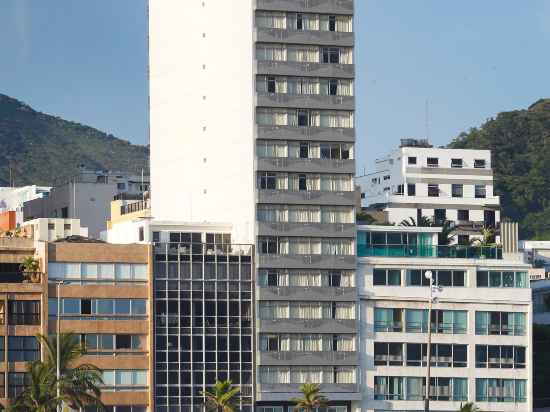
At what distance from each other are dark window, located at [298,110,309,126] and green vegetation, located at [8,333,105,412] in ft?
100

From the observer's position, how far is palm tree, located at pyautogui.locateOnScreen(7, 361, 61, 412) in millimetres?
126812

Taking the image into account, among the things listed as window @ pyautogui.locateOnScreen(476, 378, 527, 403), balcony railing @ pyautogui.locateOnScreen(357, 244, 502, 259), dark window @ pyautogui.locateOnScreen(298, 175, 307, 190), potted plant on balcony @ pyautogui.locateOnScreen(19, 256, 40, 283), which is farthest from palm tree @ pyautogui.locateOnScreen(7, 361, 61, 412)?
window @ pyautogui.locateOnScreen(476, 378, 527, 403)

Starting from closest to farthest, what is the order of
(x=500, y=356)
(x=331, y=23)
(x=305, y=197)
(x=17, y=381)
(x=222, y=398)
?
(x=17, y=381)
(x=222, y=398)
(x=305, y=197)
(x=331, y=23)
(x=500, y=356)

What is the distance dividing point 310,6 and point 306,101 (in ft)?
28.0

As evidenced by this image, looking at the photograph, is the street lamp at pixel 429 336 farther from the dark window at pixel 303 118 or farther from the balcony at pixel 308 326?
the dark window at pixel 303 118

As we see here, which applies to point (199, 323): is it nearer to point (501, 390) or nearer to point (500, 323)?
point (500, 323)

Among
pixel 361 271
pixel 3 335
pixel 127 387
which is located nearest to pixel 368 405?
pixel 361 271

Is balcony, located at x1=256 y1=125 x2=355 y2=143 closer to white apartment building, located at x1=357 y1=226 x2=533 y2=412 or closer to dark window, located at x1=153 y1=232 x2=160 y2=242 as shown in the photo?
white apartment building, located at x1=357 y1=226 x2=533 y2=412

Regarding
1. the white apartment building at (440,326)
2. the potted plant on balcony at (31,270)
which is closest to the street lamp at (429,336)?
the white apartment building at (440,326)

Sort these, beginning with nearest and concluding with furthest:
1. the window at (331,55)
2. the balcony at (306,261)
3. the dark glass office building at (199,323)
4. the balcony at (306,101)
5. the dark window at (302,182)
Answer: the dark glass office building at (199,323)
the balcony at (306,261)
the balcony at (306,101)
the dark window at (302,182)
the window at (331,55)

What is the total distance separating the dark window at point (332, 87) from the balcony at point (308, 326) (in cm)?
2005

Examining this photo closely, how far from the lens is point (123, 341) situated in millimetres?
146750

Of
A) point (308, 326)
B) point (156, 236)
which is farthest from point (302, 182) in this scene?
point (156, 236)

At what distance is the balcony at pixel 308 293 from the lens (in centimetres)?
15000
